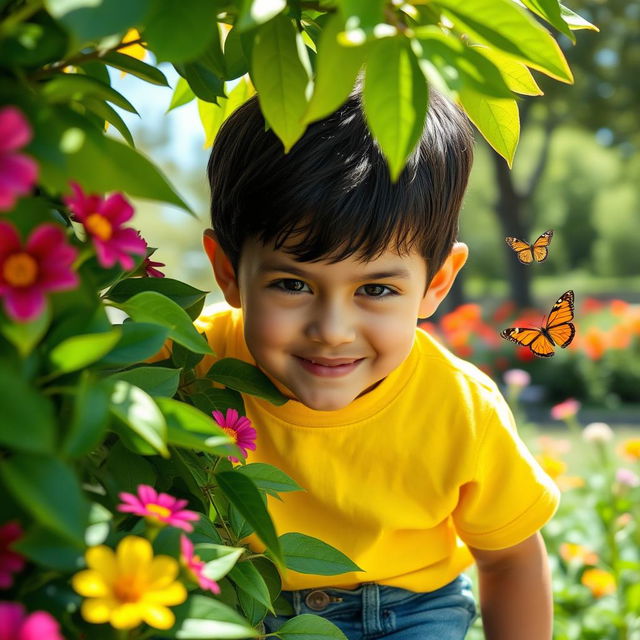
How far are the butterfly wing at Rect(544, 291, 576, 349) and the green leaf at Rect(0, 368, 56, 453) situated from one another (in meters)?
0.80

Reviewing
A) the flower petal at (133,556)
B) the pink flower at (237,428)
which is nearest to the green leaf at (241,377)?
the pink flower at (237,428)

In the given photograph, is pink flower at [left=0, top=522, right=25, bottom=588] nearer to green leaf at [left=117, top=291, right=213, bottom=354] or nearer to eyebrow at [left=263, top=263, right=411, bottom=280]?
green leaf at [left=117, top=291, right=213, bottom=354]

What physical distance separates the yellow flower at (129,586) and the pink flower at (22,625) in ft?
0.16

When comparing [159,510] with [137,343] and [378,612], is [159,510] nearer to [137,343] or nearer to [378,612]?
[137,343]

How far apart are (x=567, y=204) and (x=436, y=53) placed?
2011cm

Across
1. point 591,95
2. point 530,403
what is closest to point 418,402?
point 530,403

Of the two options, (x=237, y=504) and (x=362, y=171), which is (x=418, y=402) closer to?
(x=362, y=171)

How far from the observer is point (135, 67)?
0.89 m

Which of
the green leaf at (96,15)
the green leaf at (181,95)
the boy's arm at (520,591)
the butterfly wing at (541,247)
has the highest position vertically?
the green leaf at (96,15)

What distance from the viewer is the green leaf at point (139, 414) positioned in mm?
625

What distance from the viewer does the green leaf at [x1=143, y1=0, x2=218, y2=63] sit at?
2.11 ft

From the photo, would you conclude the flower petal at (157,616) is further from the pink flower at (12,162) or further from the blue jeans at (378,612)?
the blue jeans at (378,612)

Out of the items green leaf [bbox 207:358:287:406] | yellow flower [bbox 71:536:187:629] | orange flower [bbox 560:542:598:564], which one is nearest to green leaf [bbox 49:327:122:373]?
yellow flower [bbox 71:536:187:629]

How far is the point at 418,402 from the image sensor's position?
5.15ft
